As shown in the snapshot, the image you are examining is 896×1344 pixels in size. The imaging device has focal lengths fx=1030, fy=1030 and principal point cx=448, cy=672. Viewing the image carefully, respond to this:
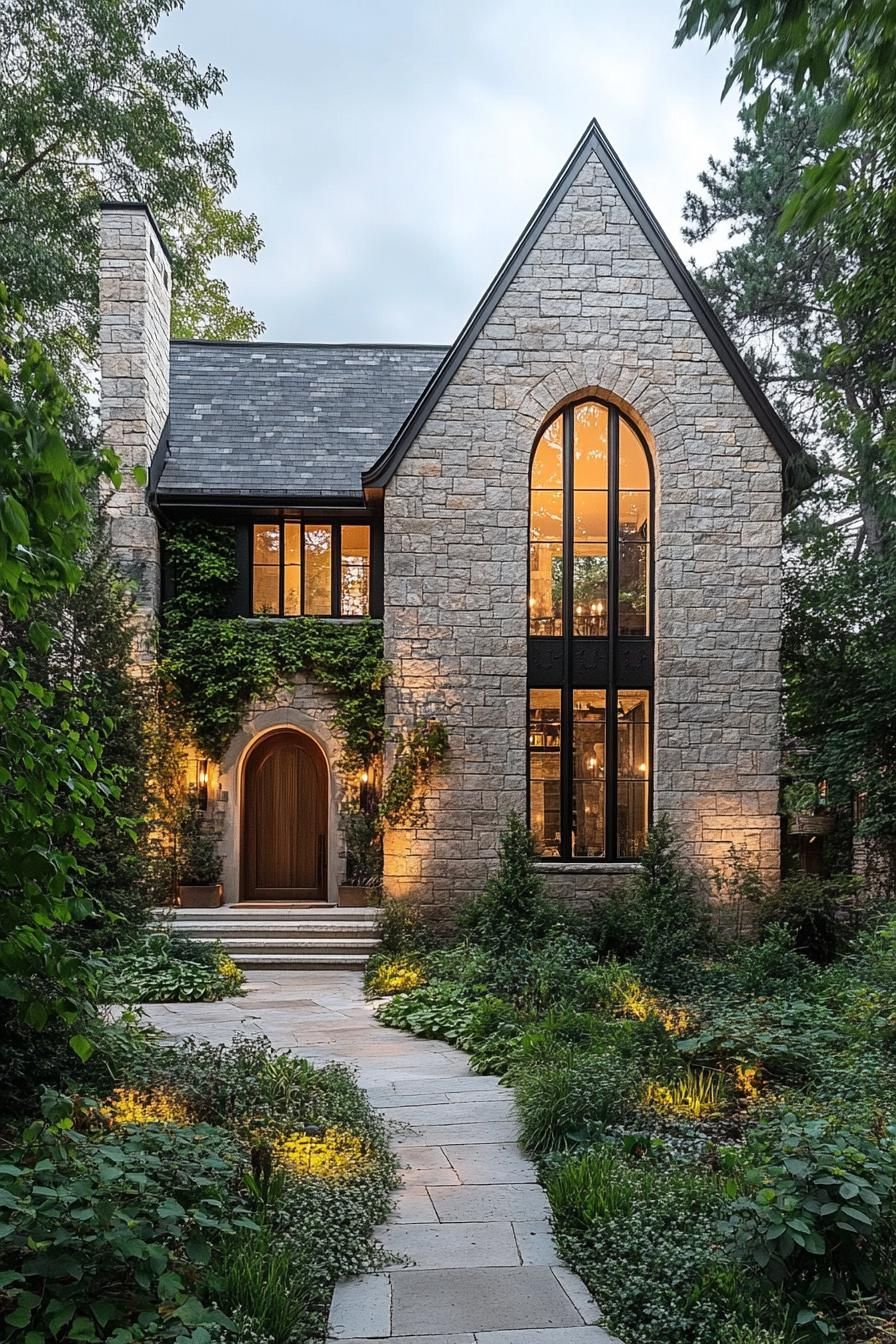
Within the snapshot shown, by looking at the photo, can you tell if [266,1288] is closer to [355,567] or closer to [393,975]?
[393,975]

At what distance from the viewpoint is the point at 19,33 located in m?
15.7

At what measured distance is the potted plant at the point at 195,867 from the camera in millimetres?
12711

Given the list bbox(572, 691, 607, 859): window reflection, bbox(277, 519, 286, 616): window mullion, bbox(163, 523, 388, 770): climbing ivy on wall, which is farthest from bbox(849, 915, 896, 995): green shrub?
bbox(277, 519, 286, 616): window mullion

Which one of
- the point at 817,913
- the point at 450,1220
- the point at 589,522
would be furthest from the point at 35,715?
the point at 817,913

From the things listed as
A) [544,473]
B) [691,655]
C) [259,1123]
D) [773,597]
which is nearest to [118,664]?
[259,1123]

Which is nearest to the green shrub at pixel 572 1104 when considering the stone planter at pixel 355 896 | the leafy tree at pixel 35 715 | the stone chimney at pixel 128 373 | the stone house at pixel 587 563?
the leafy tree at pixel 35 715

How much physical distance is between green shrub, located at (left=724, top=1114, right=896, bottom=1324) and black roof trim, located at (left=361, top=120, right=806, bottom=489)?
9.07 meters

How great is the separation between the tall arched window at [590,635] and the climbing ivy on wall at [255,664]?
2.34 metres

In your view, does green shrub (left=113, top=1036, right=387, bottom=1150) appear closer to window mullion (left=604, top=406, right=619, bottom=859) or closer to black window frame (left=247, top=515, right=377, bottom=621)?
window mullion (left=604, top=406, right=619, bottom=859)

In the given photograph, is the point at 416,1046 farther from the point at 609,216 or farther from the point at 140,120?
the point at 140,120

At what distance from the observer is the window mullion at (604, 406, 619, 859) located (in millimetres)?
11672

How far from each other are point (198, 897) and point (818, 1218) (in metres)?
10.1

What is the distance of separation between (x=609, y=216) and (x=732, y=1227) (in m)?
10.8

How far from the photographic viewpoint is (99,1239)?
318 cm
